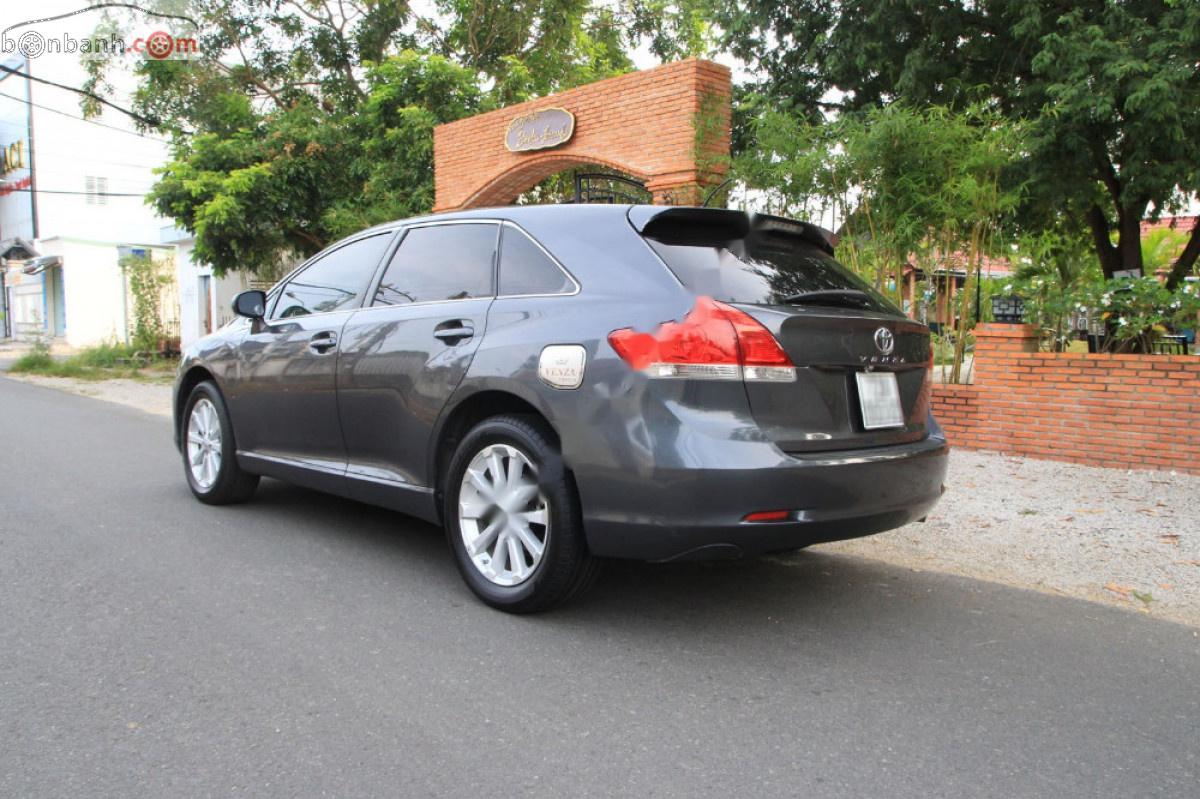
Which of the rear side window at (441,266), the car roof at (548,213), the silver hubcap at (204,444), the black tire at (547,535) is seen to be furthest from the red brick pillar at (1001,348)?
the silver hubcap at (204,444)

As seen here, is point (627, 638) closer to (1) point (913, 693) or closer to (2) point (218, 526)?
(1) point (913, 693)

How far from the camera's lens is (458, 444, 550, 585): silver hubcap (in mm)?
3791

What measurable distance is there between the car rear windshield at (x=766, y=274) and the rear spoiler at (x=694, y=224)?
0.03 metres

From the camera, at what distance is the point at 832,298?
3893mm

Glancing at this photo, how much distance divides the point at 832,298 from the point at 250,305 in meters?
3.43

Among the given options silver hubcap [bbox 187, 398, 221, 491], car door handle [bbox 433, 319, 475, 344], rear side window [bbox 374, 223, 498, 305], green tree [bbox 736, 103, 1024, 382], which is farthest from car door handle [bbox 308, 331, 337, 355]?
green tree [bbox 736, 103, 1024, 382]

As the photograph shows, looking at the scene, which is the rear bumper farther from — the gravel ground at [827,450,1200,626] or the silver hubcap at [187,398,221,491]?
the silver hubcap at [187,398,221,491]

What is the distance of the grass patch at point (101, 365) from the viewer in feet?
61.0

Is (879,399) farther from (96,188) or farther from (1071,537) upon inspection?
(96,188)

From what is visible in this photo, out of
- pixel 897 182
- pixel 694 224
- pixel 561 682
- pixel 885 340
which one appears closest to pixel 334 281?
pixel 694 224

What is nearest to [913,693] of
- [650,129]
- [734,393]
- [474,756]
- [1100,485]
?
[734,393]

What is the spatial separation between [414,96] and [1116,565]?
13.4 m

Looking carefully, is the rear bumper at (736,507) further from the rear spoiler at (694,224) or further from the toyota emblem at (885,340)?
the rear spoiler at (694,224)

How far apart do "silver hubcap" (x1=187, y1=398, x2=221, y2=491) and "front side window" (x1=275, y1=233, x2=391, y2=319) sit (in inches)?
33.9
